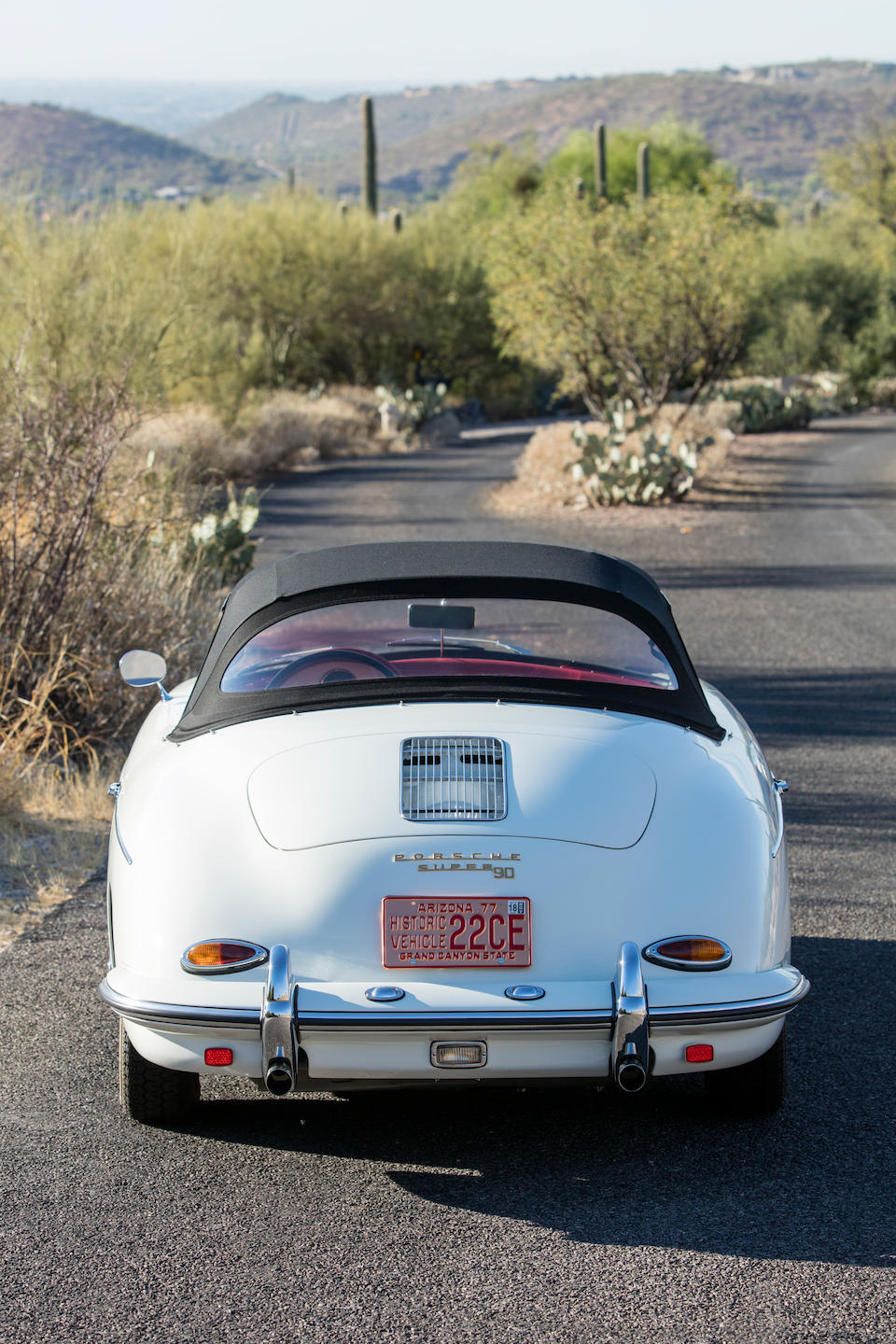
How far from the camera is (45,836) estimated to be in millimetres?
6035

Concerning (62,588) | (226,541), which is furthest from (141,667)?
(226,541)

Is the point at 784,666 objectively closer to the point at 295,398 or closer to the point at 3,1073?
the point at 3,1073

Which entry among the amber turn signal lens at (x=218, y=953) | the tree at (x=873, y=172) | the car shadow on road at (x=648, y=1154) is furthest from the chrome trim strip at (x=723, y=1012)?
the tree at (x=873, y=172)

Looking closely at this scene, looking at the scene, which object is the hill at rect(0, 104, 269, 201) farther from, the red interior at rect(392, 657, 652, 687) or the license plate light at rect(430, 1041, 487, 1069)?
the license plate light at rect(430, 1041, 487, 1069)

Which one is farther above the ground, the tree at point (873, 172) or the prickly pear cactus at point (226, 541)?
the tree at point (873, 172)

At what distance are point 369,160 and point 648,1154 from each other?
43733 mm

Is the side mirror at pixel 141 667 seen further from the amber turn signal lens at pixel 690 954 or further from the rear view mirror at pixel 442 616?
the amber turn signal lens at pixel 690 954

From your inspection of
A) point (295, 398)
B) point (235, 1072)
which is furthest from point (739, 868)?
point (295, 398)

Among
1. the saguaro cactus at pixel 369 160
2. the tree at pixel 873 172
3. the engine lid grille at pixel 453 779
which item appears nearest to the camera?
the engine lid grille at pixel 453 779

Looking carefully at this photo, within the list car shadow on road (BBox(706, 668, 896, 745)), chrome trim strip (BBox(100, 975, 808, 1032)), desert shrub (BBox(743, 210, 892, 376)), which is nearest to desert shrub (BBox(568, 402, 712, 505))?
car shadow on road (BBox(706, 668, 896, 745))

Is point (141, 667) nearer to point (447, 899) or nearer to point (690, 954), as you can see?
point (447, 899)

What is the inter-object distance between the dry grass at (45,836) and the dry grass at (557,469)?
12.7m

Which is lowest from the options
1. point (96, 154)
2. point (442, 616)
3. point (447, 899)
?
point (447, 899)

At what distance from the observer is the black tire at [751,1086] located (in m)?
3.49
